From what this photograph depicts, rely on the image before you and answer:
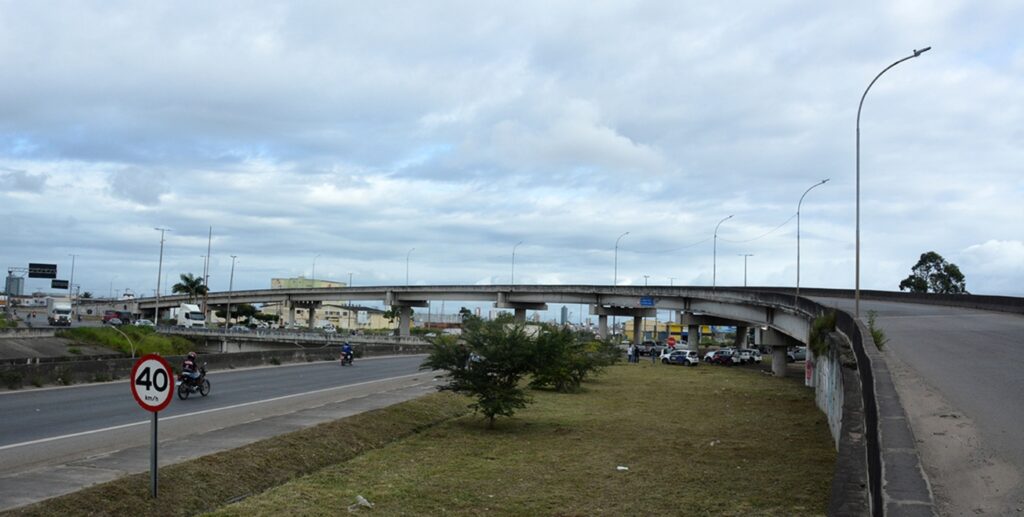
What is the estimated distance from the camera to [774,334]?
53.3 meters

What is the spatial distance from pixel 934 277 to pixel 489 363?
9197 cm

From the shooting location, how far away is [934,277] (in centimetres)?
9875

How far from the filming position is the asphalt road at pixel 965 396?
8.91 metres

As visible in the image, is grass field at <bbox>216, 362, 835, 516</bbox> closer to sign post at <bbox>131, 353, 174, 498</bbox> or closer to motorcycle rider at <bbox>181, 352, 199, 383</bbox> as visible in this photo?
sign post at <bbox>131, 353, 174, 498</bbox>

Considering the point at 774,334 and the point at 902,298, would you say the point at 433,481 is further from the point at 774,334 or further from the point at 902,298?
the point at 902,298

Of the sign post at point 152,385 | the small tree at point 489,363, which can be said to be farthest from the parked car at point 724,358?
the sign post at point 152,385

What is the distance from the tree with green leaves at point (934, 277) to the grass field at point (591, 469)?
8167 centimetres

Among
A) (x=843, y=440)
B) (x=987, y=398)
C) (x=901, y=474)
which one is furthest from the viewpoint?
(x=987, y=398)

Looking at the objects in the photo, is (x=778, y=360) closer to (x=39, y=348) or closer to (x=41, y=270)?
(x=39, y=348)

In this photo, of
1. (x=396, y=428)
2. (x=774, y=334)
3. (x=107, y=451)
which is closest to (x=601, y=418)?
(x=396, y=428)

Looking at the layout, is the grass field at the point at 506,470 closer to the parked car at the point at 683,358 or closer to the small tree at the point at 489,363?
the small tree at the point at 489,363

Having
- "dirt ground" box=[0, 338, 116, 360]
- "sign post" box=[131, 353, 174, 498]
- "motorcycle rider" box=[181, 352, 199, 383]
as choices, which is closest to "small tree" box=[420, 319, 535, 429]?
"motorcycle rider" box=[181, 352, 199, 383]

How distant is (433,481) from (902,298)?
5166cm

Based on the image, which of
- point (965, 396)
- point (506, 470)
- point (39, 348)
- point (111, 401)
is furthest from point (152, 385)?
point (39, 348)
